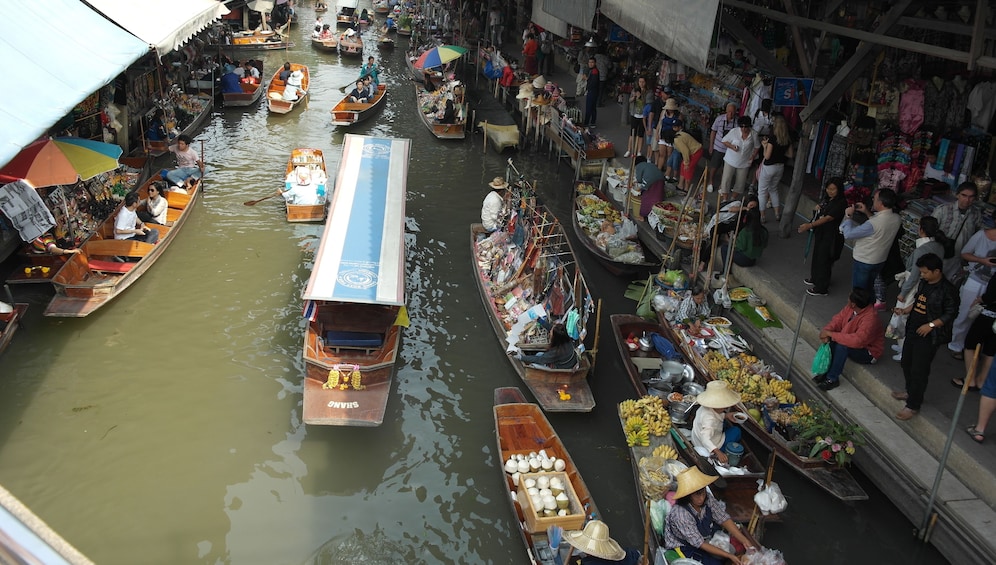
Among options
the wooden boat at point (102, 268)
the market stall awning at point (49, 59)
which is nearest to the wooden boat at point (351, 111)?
the market stall awning at point (49, 59)

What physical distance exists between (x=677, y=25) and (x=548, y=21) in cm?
764

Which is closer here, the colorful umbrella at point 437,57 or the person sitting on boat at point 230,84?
the person sitting on boat at point 230,84

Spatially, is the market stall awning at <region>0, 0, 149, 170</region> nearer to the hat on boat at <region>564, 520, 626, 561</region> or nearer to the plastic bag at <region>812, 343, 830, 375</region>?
the hat on boat at <region>564, 520, 626, 561</region>

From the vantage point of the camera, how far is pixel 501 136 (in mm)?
20125

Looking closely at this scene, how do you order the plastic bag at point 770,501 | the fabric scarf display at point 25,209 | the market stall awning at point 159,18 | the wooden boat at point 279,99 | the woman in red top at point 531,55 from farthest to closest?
the woman in red top at point 531,55 → the wooden boat at point 279,99 → the market stall awning at point 159,18 → the fabric scarf display at point 25,209 → the plastic bag at point 770,501

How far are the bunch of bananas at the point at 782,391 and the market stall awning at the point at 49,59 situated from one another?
9.23 m

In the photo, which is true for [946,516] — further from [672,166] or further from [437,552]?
[672,166]

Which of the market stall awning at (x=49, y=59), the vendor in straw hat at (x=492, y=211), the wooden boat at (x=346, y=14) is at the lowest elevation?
the vendor in straw hat at (x=492, y=211)

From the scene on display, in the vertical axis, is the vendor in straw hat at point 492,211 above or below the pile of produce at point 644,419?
above

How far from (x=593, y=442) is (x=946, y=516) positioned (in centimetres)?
387

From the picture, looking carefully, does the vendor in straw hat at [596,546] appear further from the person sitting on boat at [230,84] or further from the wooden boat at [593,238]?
the person sitting on boat at [230,84]

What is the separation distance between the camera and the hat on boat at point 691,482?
6.49m

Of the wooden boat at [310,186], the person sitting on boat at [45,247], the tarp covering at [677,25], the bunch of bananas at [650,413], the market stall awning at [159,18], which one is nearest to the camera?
the bunch of bananas at [650,413]

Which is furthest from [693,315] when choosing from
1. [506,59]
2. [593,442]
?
[506,59]
